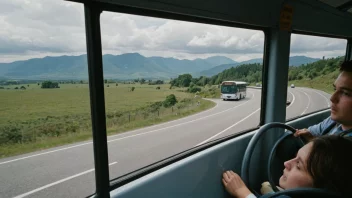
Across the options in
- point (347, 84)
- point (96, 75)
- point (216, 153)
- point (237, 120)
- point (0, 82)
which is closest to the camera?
point (0, 82)

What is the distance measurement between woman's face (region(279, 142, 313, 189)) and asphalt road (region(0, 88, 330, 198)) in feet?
2.78

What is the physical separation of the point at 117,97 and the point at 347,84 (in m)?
1.53

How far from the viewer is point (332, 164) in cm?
86

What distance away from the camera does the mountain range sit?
116 centimetres

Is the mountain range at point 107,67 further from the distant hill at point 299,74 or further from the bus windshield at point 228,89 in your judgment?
the bus windshield at point 228,89

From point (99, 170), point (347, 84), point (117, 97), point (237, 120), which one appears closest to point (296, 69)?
point (237, 120)

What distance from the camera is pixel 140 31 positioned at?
1.48 meters

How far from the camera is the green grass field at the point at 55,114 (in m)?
1.04

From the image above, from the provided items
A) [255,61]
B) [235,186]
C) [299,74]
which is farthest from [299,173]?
[299,74]

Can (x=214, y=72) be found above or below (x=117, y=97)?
above

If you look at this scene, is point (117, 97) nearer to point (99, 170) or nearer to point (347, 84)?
point (99, 170)

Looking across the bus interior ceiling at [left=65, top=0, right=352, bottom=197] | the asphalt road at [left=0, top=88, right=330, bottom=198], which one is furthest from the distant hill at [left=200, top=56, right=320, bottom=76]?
the asphalt road at [left=0, top=88, right=330, bottom=198]

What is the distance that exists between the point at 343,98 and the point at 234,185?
3.18 ft

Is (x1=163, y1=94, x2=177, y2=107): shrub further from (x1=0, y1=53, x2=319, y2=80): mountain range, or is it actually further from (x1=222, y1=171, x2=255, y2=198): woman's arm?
(x1=222, y1=171, x2=255, y2=198): woman's arm
